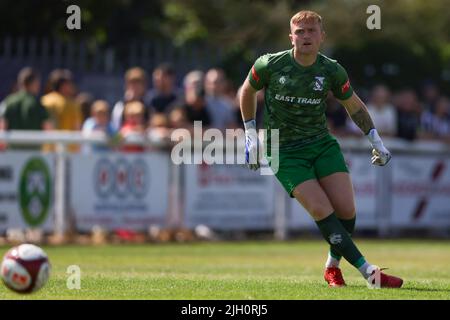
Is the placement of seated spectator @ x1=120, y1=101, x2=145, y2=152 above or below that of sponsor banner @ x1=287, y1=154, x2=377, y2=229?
above

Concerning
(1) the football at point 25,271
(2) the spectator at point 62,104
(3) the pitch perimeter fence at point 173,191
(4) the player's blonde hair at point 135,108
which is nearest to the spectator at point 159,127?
(3) the pitch perimeter fence at point 173,191

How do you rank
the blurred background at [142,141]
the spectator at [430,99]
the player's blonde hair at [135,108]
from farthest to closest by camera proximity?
1. the spectator at [430,99]
2. the player's blonde hair at [135,108]
3. the blurred background at [142,141]

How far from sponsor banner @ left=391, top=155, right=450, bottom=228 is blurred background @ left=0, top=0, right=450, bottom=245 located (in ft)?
0.09

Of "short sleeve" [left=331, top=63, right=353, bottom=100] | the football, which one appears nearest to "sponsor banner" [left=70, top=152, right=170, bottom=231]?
"short sleeve" [left=331, top=63, right=353, bottom=100]

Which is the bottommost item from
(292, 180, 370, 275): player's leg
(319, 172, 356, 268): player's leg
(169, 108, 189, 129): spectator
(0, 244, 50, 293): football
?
(0, 244, 50, 293): football

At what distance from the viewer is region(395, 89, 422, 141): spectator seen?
910 inches

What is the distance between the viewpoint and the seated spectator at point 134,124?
19.9 metres

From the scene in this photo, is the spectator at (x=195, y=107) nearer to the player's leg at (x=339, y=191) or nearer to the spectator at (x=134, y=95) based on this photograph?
the spectator at (x=134, y=95)

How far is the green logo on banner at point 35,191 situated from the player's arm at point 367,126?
8.87 m

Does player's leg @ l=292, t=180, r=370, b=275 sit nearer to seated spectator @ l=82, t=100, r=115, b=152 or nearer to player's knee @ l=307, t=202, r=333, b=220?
player's knee @ l=307, t=202, r=333, b=220

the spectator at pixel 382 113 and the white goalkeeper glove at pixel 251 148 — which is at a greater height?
the spectator at pixel 382 113

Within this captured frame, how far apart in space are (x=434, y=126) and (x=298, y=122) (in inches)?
571

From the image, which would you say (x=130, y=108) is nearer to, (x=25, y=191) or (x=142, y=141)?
→ (x=142, y=141)

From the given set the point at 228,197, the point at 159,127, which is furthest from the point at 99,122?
the point at 228,197
